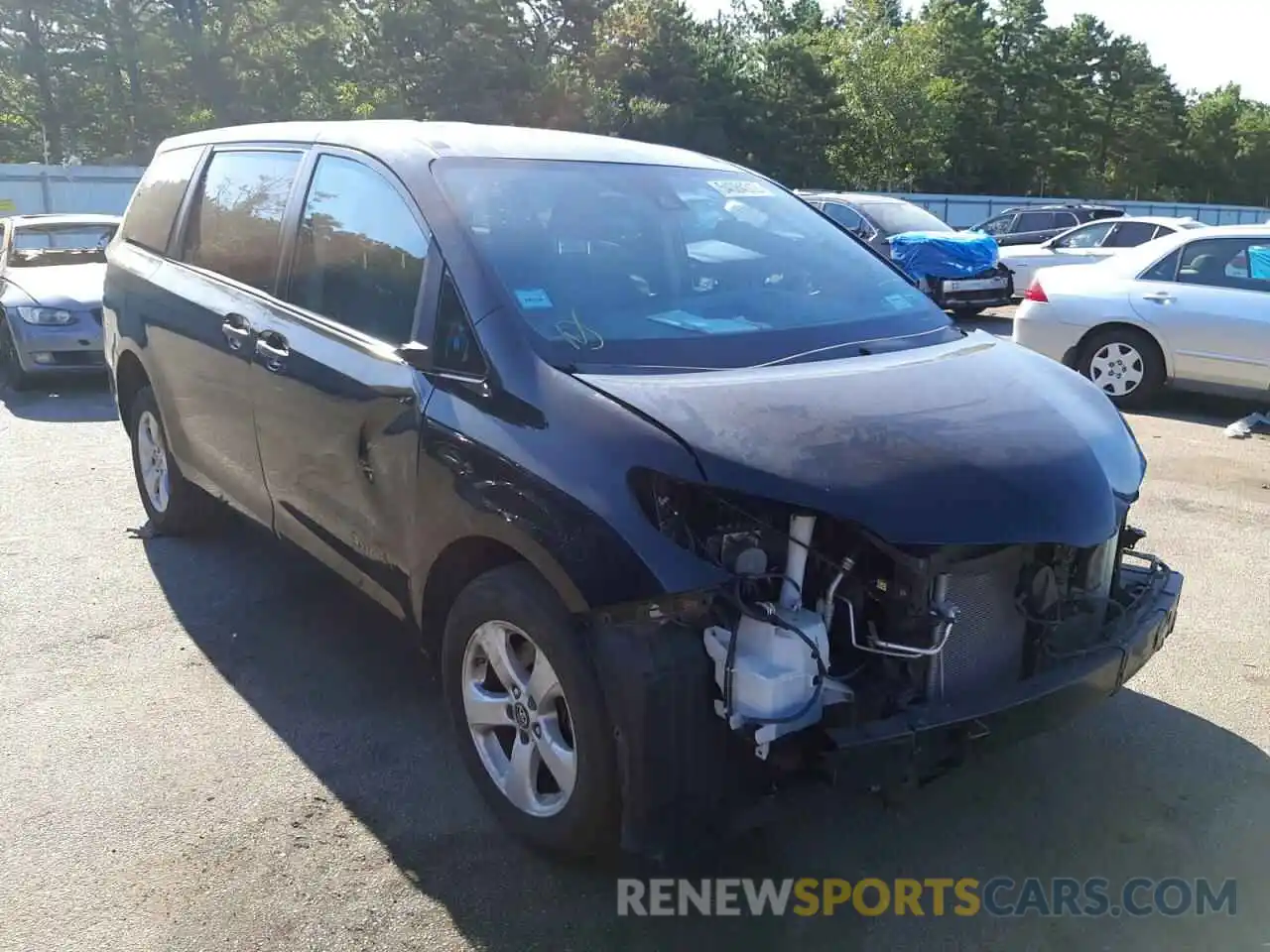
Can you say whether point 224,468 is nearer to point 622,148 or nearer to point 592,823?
point 622,148

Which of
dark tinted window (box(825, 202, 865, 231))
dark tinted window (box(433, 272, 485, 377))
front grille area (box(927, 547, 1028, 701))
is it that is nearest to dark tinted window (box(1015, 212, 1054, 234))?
dark tinted window (box(825, 202, 865, 231))

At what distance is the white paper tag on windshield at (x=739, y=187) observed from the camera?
13.6 feet

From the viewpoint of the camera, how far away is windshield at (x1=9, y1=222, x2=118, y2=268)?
10.8m

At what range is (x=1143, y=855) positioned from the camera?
10.3 ft

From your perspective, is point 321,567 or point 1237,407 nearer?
point 321,567

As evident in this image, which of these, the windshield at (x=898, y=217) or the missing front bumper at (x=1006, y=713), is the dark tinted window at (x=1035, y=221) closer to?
the windshield at (x=898, y=217)

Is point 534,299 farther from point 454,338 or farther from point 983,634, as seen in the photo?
point 983,634

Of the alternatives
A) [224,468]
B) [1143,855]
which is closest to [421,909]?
[1143,855]

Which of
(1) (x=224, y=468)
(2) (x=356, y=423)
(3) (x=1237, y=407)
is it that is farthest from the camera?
(3) (x=1237, y=407)

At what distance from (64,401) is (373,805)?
781cm

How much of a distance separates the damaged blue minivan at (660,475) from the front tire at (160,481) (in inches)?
51.2

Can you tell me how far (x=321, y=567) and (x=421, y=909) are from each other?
5.15ft

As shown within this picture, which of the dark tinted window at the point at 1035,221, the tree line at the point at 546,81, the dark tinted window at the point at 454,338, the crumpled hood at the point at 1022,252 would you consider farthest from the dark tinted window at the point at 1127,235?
the tree line at the point at 546,81

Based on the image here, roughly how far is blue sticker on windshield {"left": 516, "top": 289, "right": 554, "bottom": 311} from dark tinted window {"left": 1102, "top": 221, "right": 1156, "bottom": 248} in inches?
541
